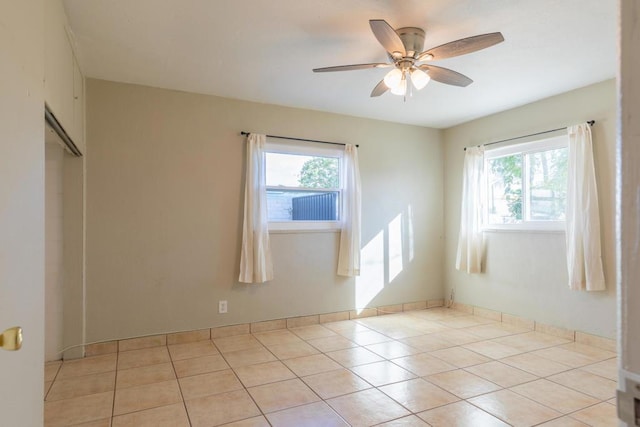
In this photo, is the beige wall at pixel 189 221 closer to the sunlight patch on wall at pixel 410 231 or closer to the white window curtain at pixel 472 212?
the sunlight patch on wall at pixel 410 231

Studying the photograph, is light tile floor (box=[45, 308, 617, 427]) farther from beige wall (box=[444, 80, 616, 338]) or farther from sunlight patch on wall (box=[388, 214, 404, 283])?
sunlight patch on wall (box=[388, 214, 404, 283])

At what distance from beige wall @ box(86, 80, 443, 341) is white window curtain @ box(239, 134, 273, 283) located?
12cm

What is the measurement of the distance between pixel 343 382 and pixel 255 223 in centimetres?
182

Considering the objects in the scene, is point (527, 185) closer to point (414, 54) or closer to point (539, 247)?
point (539, 247)

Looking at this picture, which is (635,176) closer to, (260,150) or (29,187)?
(29,187)

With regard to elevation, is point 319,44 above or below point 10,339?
above

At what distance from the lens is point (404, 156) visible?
4.91 meters

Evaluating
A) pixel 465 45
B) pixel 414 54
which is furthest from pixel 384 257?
pixel 465 45

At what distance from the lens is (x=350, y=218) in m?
4.34

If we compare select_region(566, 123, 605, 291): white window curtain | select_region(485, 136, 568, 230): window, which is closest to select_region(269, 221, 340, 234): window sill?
select_region(485, 136, 568, 230): window

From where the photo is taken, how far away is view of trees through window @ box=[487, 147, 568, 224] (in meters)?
3.82

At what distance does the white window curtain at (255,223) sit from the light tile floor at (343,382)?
678 mm

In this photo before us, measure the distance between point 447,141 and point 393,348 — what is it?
3042 millimetres

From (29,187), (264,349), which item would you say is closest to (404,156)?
(264,349)
